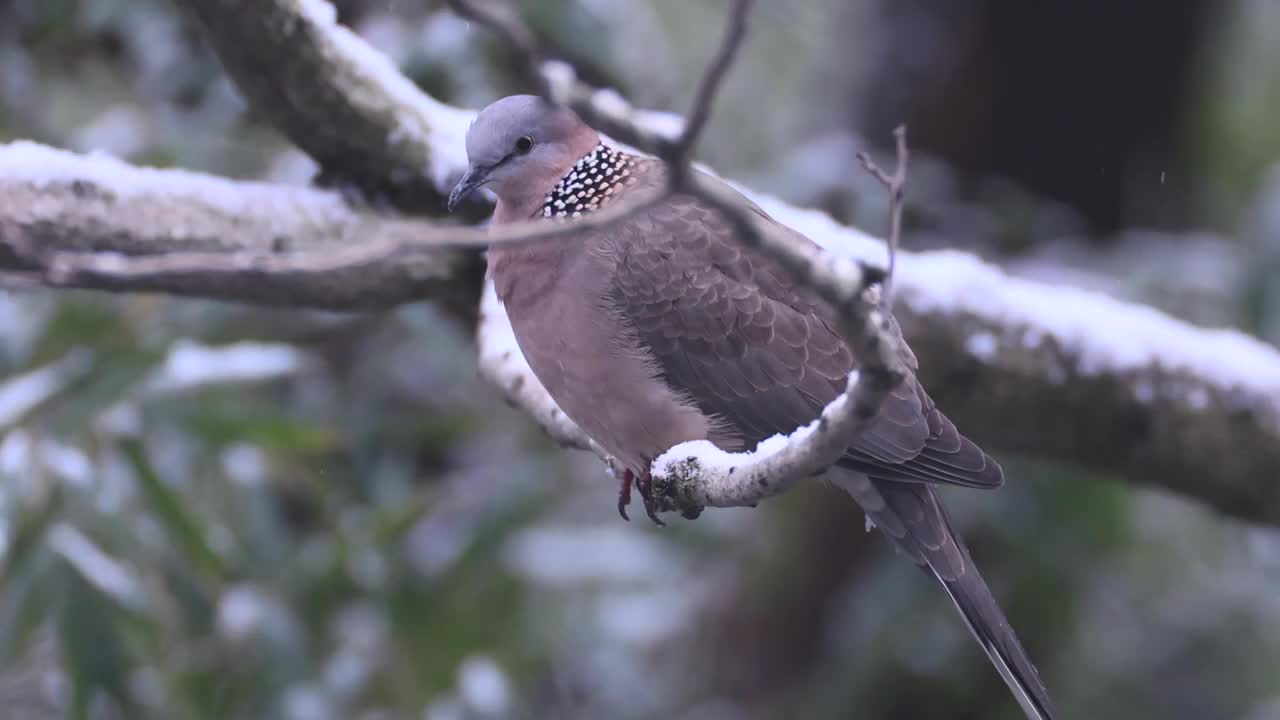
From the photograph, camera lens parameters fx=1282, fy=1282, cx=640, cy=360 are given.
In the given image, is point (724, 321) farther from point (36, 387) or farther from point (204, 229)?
point (36, 387)

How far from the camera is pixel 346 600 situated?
390 centimetres

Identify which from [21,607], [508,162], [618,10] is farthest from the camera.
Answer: [618,10]

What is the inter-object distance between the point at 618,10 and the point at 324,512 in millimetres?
1852

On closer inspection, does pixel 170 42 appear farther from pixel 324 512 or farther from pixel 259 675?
pixel 259 675

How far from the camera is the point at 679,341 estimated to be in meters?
2.25

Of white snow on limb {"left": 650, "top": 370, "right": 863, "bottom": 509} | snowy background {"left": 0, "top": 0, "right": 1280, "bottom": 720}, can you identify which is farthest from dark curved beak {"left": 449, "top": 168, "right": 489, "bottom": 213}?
snowy background {"left": 0, "top": 0, "right": 1280, "bottom": 720}

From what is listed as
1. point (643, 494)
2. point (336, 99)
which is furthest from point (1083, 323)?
point (336, 99)

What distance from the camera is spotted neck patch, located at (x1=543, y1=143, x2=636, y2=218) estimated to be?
227cm

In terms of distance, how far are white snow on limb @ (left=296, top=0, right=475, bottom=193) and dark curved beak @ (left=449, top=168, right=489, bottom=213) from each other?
0.63 meters

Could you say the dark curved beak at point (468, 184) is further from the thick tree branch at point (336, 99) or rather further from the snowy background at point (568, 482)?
the snowy background at point (568, 482)

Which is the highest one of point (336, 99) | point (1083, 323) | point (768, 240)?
point (768, 240)

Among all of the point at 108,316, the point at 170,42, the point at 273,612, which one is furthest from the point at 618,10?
the point at 273,612

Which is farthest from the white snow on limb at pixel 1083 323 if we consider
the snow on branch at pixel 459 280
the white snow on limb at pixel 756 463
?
the white snow on limb at pixel 756 463

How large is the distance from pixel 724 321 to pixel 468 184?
51 centimetres
